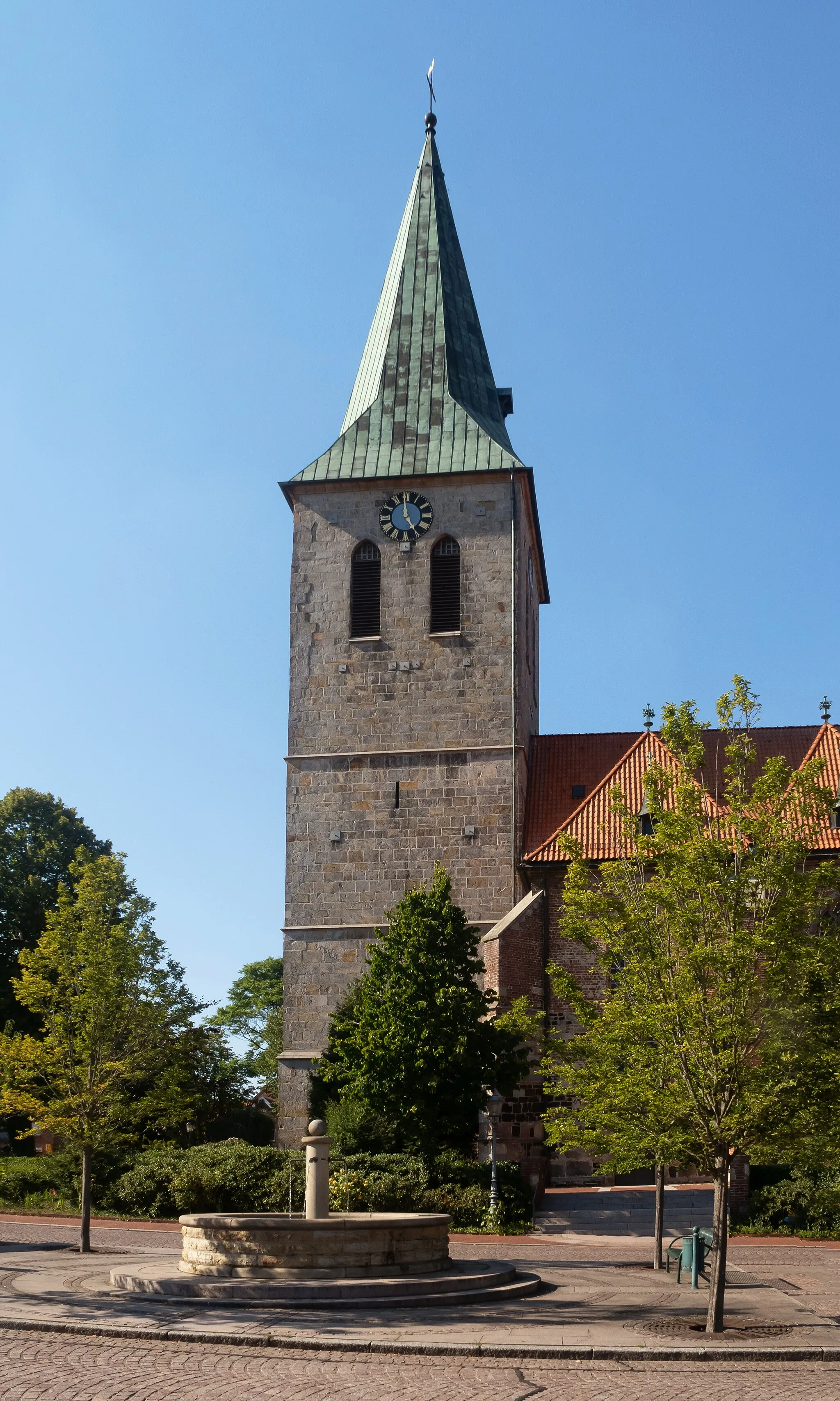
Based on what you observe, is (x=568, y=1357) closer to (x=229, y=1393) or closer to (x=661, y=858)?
(x=229, y=1393)

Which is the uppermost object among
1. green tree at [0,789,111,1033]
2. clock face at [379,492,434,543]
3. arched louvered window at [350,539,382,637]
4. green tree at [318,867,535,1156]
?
clock face at [379,492,434,543]

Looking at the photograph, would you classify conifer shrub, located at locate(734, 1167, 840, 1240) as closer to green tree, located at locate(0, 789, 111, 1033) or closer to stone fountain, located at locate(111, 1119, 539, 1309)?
stone fountain, located at locate(111, 1119, 539, 1309)

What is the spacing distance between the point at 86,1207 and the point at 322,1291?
7.80m

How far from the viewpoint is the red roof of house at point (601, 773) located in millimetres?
32906

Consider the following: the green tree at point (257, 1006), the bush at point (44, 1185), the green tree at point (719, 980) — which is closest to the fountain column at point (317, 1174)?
the green tree at point (719, 980)

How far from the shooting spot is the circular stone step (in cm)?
1504

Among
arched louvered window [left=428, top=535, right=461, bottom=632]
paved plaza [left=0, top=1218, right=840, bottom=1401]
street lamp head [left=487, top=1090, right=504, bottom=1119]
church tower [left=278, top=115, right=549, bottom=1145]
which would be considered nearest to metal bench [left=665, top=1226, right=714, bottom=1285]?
paved plaza [left=0, top=1218, right=840, bottom=1401]

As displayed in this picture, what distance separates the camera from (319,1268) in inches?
629

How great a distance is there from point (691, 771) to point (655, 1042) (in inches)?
123

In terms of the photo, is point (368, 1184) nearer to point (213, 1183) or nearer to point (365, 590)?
point (213, 1183)

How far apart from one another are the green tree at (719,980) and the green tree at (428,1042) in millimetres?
10496

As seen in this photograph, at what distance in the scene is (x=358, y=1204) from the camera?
2272 centimetres

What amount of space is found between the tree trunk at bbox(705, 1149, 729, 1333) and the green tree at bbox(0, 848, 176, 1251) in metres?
11.0

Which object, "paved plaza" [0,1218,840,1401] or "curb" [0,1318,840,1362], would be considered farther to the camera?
"curb" [0,1318,840,1362]
